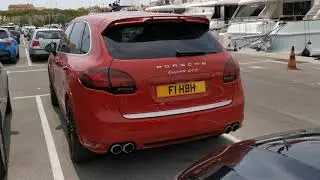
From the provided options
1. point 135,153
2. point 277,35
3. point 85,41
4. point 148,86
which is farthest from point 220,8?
point 148,86

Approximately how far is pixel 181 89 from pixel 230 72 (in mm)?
718

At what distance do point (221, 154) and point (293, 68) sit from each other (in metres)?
13.9

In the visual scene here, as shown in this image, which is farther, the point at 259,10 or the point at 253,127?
the point at 259,10

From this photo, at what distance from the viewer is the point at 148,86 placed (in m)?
5.09

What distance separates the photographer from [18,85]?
13.5m

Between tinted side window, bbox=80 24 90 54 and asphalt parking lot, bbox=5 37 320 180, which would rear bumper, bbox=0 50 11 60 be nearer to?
asphalt parking lot, bbox=5 37 320 180

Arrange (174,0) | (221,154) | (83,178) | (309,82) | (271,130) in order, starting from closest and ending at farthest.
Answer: (221,154) → (83,178) → (271,130) → (309,82) → (174,0)

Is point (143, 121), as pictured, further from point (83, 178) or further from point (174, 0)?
point (174, 0)

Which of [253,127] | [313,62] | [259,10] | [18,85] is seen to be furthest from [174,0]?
[253,127]

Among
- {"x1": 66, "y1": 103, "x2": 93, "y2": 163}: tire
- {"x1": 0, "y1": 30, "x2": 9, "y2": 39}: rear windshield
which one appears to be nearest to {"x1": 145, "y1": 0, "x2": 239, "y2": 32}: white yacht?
{"x1": 0, "y1": 30, "x2": 9, "y2": 39}: rear windshield

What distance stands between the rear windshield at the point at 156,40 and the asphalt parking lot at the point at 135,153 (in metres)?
1.32

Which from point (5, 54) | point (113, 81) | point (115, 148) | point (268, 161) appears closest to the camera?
point (268, 161)

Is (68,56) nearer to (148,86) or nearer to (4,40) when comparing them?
(148,86)

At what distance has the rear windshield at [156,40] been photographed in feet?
17.3
